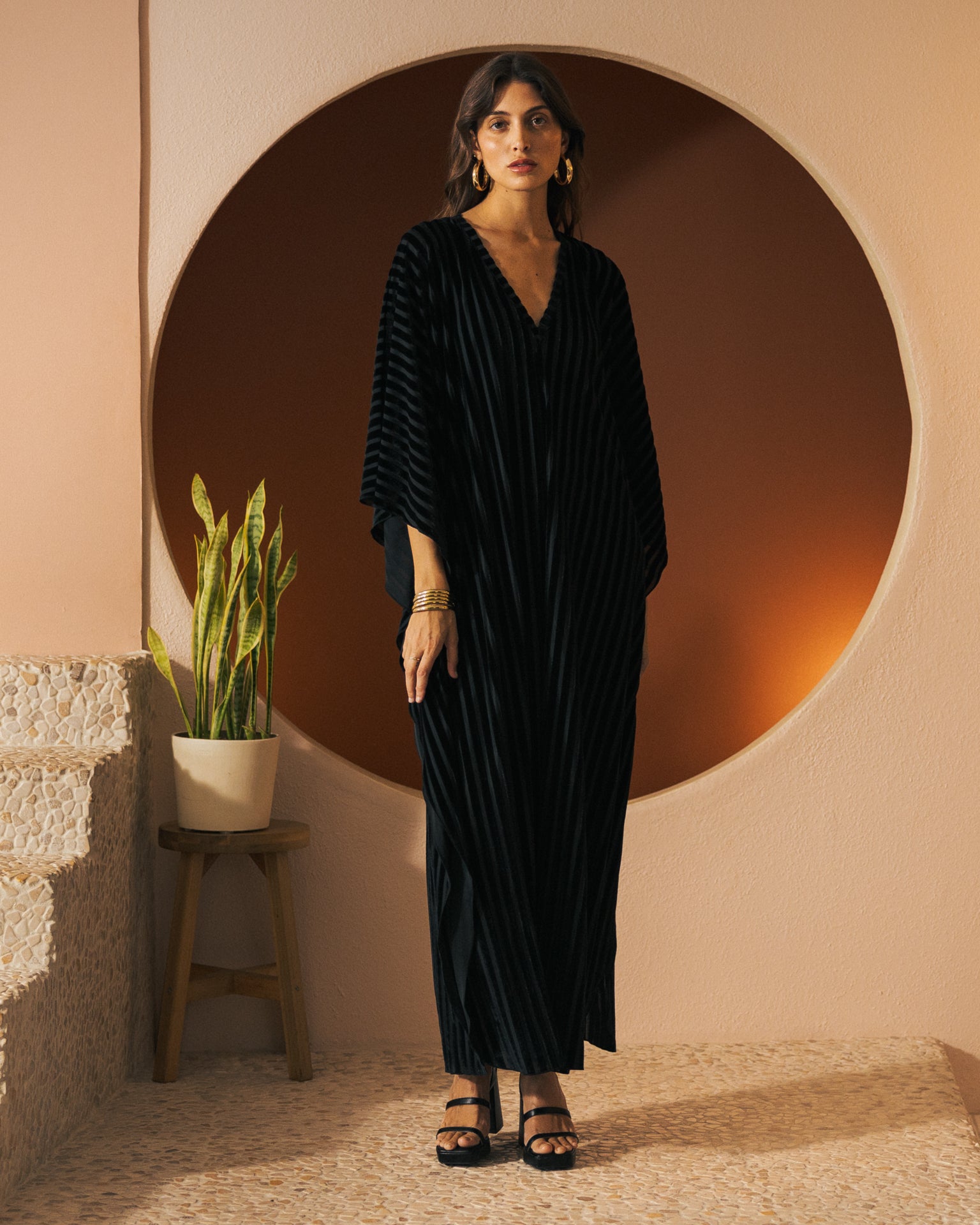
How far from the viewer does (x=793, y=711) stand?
2.46 metres

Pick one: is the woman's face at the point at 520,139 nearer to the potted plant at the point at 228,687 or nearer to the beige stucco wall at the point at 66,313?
the potted plant at the point at 228,687

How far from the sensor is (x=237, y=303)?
141 inches

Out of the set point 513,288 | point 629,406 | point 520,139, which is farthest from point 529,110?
point 629,406

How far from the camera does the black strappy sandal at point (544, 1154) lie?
1.81 meters

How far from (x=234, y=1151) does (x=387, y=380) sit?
48.3 inches

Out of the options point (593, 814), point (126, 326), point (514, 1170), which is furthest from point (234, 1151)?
point (126, 326)

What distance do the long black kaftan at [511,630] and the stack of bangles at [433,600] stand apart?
5 cm

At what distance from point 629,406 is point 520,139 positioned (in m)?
0.46

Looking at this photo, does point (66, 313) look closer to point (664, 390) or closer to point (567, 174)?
point (567, 174)

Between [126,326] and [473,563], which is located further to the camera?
[126,326]

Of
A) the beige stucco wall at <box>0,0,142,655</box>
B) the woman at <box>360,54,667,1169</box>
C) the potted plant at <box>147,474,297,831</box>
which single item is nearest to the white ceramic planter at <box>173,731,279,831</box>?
the potted plant at <box>147,474,297,831</box>

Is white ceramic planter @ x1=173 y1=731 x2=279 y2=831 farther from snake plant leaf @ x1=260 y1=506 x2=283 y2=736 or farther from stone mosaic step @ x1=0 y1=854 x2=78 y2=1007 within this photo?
stone mosaic step @ x1=0 y1=854 x2=78 y2=1007

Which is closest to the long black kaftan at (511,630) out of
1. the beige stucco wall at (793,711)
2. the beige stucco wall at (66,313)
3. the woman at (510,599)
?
the woman at (510,599)

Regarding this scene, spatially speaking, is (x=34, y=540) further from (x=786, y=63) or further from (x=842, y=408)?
(x=842, y=408)
